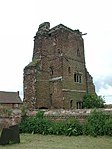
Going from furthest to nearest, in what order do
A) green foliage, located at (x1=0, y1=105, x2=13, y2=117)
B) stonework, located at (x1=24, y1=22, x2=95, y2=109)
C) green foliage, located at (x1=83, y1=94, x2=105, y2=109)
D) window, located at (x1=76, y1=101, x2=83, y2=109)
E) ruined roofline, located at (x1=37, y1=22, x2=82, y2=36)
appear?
ruined roofline, located at (x1=37, y1=22, x2=82, y2=36)
window, located at (x1=76, y1=101, x2=83, y2=109)
green foliage, located at (x1=83, y1=94, x2=105, y2=109)
stonework, located at (x1=24, y1=22, x2=95, y2=109)
green foliage, located at (x1=0, y1=105, x2=13, y2=117)

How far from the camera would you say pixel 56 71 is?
35.1 m

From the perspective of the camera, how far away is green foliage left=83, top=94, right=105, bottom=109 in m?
35.1

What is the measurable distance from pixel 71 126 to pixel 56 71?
18.3 m

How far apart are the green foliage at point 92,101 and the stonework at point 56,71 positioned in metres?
0.77

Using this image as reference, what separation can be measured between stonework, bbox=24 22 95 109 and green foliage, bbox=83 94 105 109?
77cm

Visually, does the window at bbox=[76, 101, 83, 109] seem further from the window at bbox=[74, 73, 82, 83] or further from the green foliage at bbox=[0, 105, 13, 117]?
the green foliage at bbox=[0, 105, 13, 117]

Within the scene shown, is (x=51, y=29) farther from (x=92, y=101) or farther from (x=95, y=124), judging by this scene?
(x=95, y=124)

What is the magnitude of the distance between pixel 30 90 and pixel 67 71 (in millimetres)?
5554

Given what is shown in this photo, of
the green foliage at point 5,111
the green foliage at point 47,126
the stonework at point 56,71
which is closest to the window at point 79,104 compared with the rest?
the stonework at point 56,71

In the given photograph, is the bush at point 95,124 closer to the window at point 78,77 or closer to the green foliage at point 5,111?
the green foliage at point 5,111

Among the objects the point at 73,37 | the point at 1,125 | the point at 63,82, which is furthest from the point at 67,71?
the point at 1,125

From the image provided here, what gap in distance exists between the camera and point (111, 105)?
35.8 meters

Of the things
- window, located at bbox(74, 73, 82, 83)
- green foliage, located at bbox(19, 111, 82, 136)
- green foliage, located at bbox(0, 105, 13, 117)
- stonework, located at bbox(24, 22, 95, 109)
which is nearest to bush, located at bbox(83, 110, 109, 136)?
green foliage, located at bbox(19, 111, 82, 136)

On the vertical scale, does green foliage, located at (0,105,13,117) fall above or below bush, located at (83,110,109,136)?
above
